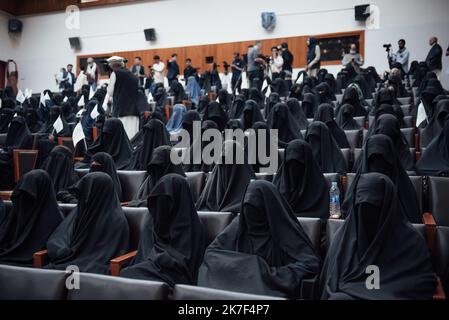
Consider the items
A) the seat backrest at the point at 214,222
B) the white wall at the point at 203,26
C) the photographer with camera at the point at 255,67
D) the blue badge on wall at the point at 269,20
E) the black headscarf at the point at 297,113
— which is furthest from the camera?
the blue badge on wall at the point at 269,20

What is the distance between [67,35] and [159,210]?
61.8ft

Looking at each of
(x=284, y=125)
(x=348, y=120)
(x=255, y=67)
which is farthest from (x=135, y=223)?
(x=255, y=67)

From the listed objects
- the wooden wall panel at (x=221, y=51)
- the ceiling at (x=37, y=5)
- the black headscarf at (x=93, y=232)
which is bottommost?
the black headscarf at (x=93, y=232)

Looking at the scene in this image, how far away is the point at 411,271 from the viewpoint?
8.28ft

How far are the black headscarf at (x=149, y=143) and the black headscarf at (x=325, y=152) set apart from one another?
80.6 inches

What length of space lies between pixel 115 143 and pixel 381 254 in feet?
14.2

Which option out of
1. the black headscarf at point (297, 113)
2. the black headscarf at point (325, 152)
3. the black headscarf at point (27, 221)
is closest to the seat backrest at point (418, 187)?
the black headscarf at point (325, 152)

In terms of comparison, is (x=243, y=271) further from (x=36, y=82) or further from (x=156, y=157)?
(x=36, y=82)

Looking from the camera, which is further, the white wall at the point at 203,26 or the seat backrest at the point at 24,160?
the white wall at the point at 203,26

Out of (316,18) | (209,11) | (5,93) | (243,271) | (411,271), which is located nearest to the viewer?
(411,271)

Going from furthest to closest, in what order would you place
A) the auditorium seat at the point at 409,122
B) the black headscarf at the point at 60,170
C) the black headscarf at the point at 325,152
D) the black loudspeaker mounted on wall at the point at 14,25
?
the black loudspeaker mounted on wall at the point at 14,25 → the auditorium seat at the point at 409,122 → the black headscarf at the point at 60,170 → the black headscarf at the point at 325,152

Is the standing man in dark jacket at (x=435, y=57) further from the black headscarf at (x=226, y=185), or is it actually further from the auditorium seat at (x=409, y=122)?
the black headscarf at (x=226, y=185)

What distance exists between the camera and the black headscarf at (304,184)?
377 cm
